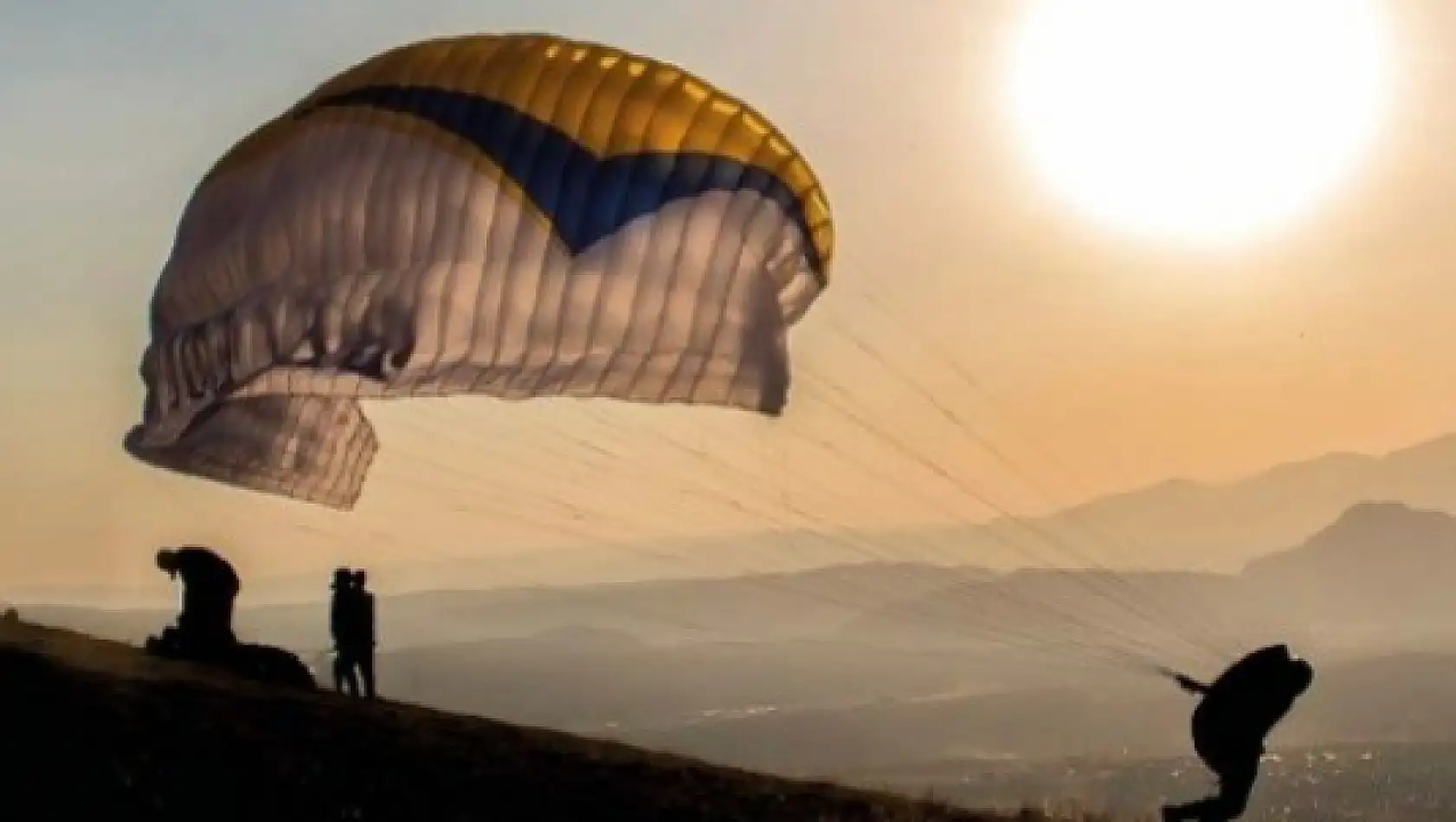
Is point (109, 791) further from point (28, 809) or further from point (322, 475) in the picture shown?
point (322, 475)

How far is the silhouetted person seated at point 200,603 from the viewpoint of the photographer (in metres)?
23.9

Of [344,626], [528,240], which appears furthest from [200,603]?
[528,240]

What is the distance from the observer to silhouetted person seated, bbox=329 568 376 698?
25.3 meters

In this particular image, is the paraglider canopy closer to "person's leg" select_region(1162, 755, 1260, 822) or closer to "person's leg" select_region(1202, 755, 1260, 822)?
"person's leg" select_region(1162, 755, 1260, 822)

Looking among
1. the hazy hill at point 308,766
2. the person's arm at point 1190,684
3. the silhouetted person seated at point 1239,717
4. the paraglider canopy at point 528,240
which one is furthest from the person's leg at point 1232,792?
the paraglider canopy at point 528,240

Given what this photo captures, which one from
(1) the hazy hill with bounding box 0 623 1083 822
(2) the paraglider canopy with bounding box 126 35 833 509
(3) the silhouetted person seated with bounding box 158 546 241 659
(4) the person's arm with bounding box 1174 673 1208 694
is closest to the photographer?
(1) the hazy hill with bounding box 0 623 1083 822

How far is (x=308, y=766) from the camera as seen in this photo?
1686cm

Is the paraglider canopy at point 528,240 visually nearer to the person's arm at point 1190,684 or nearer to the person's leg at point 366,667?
the person's leg at point 366,667

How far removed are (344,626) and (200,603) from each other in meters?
2.08

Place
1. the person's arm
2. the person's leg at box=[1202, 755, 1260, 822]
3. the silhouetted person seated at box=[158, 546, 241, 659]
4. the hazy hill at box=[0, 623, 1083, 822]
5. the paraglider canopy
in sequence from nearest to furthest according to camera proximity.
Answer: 1. the hazy hill at box=[0, 623, 1083, 822]
2. the person's arm
3. the person's leg at box=[1202, 755, 1260, 822]
4. the paraglider canopy
5. the silhouetted person seated at box=[158, 546, 241, 659]

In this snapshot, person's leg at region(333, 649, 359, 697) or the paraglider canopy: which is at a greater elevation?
the paraglider canopy

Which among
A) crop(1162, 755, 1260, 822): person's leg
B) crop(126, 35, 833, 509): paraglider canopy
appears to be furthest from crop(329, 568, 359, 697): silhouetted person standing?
crop(1162, 755, 1260, 822): person's leg

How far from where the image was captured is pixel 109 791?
15.3 metres

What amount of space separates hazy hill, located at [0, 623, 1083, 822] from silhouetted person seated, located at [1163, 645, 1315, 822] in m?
2.92
